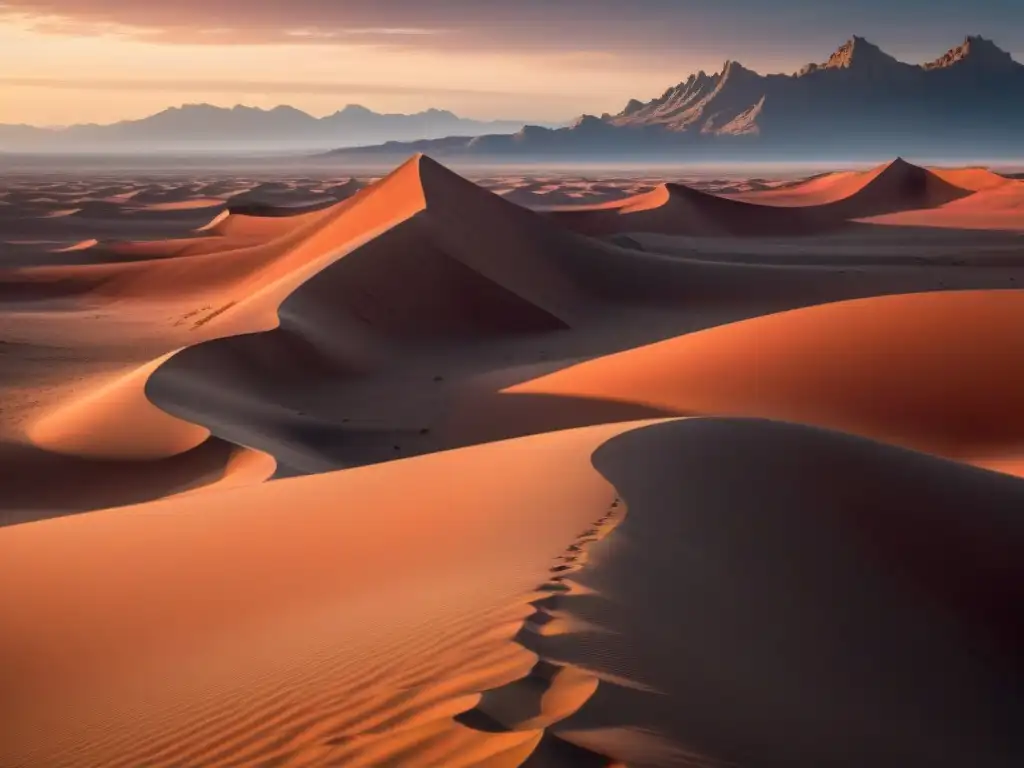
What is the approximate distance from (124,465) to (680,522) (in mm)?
8891

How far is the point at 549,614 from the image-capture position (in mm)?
4301

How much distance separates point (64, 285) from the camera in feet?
109

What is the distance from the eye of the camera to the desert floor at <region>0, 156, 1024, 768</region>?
3.82m

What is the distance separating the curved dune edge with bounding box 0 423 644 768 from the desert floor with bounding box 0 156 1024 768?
0.9 inches

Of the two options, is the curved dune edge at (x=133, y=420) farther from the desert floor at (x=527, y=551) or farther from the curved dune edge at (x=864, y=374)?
the curved dune edge at (x=864, y=374)

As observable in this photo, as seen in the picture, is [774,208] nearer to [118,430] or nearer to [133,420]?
[133,420]

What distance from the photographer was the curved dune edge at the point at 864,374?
1348 centimetres

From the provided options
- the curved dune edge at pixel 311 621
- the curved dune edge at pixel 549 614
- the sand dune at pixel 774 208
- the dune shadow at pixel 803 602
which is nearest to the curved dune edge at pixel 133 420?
the curved dune edge at pixel 311 621

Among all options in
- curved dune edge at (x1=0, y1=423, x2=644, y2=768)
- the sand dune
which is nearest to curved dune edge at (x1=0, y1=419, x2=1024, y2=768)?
curved dune edge at (x1=0, y1=423, x2=644, y2=768)

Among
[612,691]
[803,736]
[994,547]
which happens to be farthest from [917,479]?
[612,691]

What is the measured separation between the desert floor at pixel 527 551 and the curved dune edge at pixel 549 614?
23 mm

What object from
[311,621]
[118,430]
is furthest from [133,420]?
[311,621]

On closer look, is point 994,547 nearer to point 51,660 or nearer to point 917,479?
point 917,479

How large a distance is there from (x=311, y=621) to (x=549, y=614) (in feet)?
4.94
